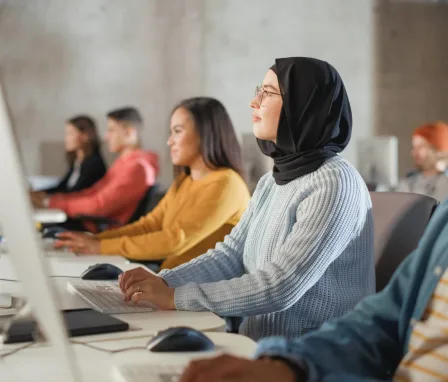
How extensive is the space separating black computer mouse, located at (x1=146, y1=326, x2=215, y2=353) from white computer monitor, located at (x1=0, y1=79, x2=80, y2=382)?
0.46 m

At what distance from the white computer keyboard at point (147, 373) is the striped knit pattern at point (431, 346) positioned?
0.32 m

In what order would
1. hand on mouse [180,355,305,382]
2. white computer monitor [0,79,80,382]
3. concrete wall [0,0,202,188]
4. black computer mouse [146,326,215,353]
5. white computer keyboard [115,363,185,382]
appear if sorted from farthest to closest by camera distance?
1. concrete wall [0,0,202,188]
2. black computer mouse [146,326,215,353]
3. white computer keyboard [115,363,185,382]
4. hand on mouse [180,355,305,382]
5. white computer monitor [0,79,80,382]

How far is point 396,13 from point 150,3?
6.97 ft

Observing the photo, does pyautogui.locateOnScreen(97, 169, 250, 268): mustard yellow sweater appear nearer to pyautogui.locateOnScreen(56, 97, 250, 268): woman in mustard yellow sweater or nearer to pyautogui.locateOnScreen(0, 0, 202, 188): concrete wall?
pyautogui.locateOnScreen(56, 97, 250, 268): woman in mustard yellow sweater

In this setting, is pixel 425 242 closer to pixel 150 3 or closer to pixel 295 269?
pixel 295 269

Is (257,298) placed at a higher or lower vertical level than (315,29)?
lower

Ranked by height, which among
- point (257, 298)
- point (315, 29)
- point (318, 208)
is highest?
point (315, 29)

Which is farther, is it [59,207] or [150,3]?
[150,3]

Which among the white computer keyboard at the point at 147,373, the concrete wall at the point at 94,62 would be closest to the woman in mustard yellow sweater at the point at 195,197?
the white computer keyboard at the point at 147,373

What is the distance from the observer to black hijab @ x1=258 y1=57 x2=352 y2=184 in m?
1.67

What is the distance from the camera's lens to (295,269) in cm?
142

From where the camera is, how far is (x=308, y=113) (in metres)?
1.67

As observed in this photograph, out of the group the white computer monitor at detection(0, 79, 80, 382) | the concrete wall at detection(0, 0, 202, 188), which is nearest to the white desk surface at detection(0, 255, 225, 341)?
the white computer monitor at detection(0, 79, 80, 382)

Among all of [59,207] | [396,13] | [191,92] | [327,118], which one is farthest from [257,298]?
[396,13]
